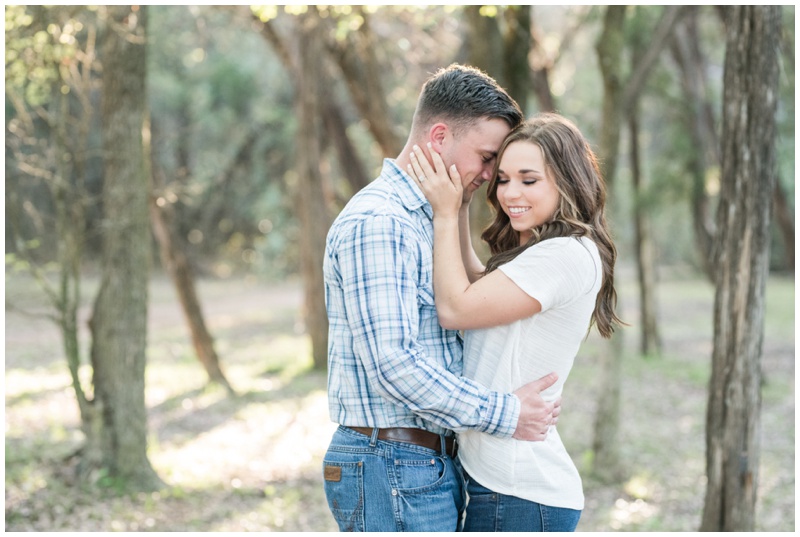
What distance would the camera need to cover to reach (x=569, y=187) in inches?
101

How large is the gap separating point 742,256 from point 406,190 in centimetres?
274

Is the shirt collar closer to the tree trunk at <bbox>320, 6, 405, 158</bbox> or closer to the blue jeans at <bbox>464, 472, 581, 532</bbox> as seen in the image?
the blue jeans at <bbox>464, 472, 581, 532</bbox>

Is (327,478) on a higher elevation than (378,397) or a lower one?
lower

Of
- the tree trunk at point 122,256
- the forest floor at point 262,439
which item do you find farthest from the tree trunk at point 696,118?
the tree trunk at point 122,256

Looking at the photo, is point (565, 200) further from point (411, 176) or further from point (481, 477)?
point (481, 477)

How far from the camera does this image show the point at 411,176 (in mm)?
2578

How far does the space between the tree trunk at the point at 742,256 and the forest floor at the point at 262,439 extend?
2.07 meters

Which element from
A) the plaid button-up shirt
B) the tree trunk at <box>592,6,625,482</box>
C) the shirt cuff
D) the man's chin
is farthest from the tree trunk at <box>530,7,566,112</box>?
the shirt cuff

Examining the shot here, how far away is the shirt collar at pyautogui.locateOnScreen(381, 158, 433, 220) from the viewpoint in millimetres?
2514

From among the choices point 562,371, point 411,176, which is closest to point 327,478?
point 562,371

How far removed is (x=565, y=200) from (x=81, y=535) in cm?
392

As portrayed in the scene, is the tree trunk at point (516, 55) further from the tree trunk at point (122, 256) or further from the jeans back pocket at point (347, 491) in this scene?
the jeans back pocket at point (347, 491)

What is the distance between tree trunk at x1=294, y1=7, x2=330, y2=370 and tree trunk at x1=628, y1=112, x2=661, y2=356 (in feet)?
15.0

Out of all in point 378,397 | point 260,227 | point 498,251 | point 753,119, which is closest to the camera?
point 378,397
